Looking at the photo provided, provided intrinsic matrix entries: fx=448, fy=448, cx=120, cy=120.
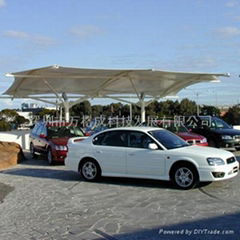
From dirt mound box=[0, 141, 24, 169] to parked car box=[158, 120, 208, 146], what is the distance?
668 centimetres

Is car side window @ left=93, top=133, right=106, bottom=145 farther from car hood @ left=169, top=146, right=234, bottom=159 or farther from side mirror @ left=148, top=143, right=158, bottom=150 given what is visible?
car hood @ left=169, top=146, right=234, bottom=159

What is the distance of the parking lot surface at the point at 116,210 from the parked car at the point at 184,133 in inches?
227

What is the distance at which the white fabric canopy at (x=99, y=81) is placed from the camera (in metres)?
28.5

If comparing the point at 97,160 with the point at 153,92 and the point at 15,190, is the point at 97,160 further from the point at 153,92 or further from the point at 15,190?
the point at 153,92

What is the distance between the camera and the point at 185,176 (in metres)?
10.5

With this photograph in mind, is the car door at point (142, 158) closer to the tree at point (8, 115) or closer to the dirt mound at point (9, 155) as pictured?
the dirt mound at point (9, 155)

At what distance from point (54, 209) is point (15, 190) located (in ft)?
9.34

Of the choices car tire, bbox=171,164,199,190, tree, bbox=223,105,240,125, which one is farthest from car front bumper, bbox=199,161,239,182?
tree, bbox=223,105,240,125

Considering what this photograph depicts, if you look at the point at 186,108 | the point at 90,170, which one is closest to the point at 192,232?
the point at 90,170

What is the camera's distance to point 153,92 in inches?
1807

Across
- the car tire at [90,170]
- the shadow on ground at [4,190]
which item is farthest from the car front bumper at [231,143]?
the shadow on ground at [4,190]

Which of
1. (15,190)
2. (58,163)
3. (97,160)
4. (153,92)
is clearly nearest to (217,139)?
(58,163)

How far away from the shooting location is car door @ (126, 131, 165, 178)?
10.9 meters

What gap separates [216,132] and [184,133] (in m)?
2.44
